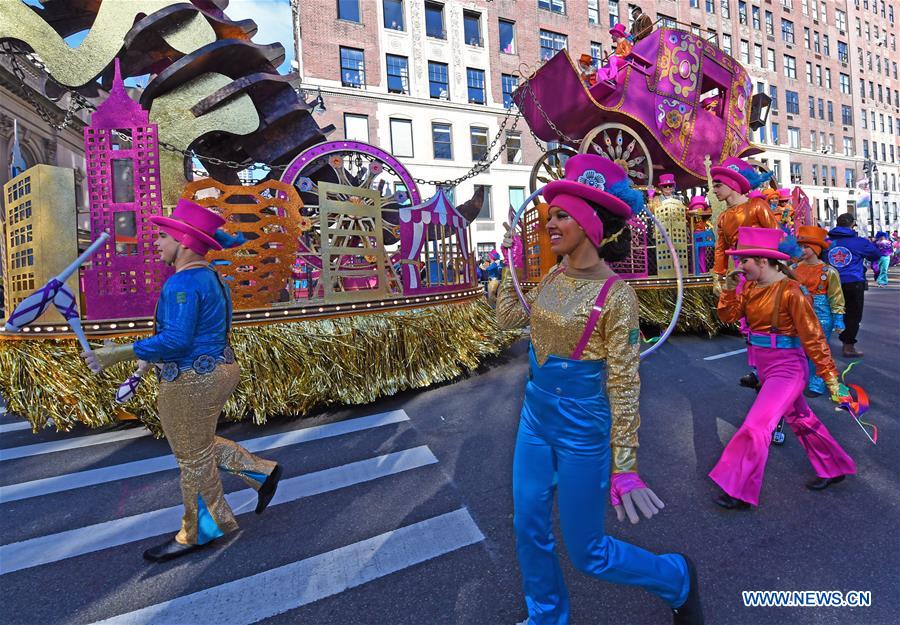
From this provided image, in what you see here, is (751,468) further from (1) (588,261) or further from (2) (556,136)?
(2) (556,136)

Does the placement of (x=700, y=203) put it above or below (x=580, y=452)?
above

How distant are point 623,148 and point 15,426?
11220mm

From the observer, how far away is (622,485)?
1.70 metres

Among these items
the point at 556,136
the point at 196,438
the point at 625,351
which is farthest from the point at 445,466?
the point at 556,136

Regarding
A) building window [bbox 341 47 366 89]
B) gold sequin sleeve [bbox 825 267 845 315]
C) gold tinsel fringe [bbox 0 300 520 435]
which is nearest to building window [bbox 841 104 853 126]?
building window [bbox 341 47 366 89]

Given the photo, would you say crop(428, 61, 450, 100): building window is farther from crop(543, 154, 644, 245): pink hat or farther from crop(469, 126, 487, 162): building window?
crop(543, 154, 644, 245): pink hat

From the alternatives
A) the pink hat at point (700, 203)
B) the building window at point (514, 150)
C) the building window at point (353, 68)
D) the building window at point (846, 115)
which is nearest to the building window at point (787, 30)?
the building window at point (846, 115)

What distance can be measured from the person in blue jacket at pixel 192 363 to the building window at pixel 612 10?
1421 inches

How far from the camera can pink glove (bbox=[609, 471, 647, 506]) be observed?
66.3 inches

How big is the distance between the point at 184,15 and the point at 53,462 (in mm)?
6432

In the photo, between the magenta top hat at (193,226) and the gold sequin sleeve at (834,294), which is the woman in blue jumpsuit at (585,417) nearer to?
the magenta top hat at (193,226)

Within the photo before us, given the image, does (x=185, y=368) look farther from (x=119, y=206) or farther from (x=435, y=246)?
(x=435, y=246)

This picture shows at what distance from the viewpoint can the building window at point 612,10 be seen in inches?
1229

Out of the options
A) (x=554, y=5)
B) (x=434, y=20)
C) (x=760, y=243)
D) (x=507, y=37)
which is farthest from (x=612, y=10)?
(x=760, y=243)
